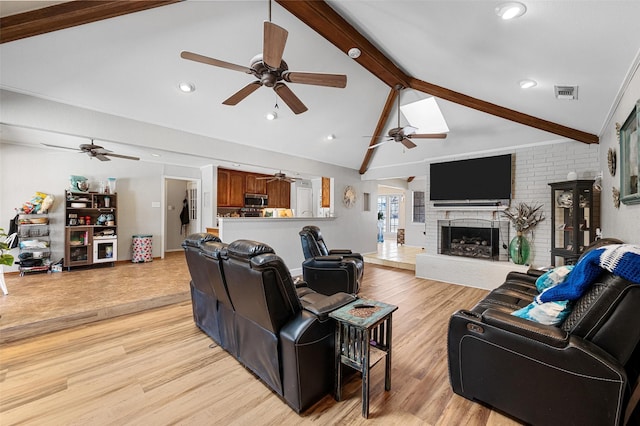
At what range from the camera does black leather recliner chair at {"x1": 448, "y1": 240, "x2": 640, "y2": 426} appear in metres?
1.33

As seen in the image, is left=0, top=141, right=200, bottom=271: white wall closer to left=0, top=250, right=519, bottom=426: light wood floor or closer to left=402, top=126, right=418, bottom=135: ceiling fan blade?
left=0, top=250, right=519, bottom=426: light wood floor

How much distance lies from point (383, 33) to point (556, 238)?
4.11 m

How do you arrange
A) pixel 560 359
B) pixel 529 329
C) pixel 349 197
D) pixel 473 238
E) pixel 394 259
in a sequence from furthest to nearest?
pixel 349 197 < pixel 394 259 < pixel 473 238 < pixel 529 329 < pixel 560 359

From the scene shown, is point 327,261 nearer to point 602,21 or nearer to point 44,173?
point 602,21

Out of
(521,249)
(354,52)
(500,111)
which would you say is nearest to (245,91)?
(354,52)

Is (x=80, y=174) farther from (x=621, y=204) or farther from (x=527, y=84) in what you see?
(x=621, y=204)

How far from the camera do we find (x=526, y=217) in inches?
176

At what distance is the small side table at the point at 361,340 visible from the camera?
1.65 meters

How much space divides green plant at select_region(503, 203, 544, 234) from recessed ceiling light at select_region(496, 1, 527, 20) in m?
3.62

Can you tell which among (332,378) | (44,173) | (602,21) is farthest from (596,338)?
(44,173)

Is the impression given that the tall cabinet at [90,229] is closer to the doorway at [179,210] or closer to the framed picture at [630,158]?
the doorway at [179,210]

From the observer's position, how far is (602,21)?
5.71 feet

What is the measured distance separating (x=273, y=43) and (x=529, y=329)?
8.15 feet

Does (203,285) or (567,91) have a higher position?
(567,91)
